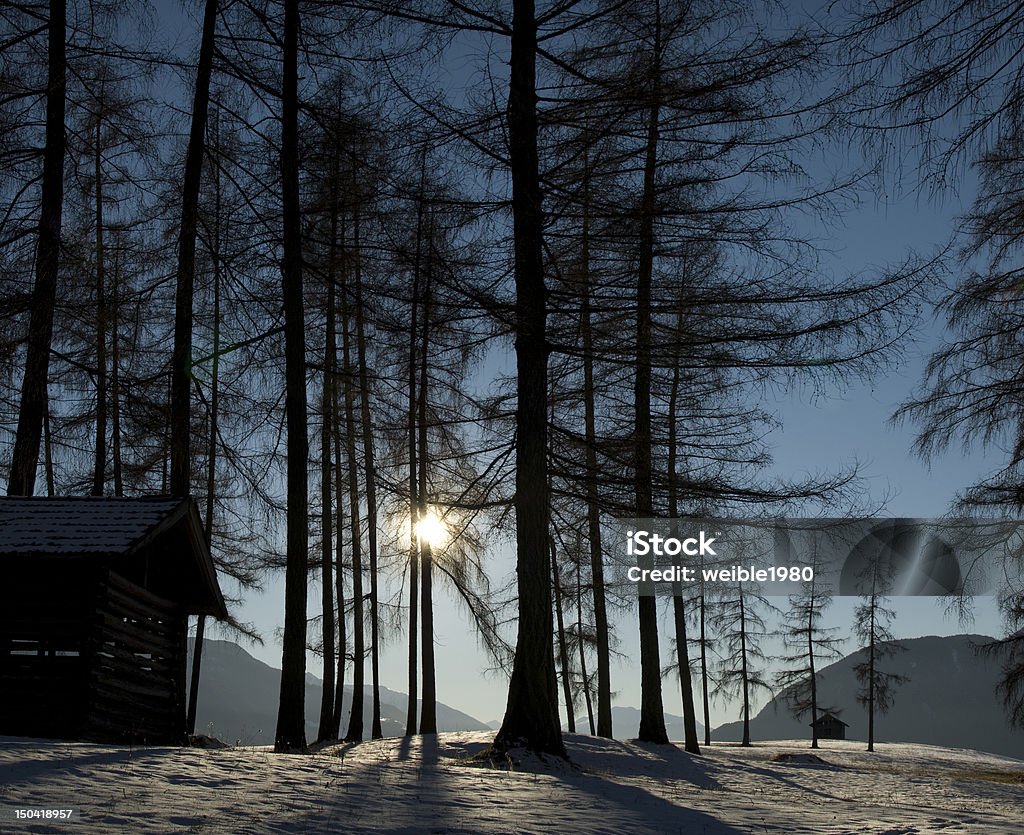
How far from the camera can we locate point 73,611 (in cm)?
1274

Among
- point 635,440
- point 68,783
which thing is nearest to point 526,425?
point 635,440

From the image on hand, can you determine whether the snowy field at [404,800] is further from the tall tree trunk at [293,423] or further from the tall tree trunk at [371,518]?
the tall tree trunk at [371,518]

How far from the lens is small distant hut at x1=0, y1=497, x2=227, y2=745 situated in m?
12.4

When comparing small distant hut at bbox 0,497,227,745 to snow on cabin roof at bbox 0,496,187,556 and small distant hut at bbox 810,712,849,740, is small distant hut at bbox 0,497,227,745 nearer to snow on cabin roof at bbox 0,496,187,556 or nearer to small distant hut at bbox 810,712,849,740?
snow on cabin roof at bbox 0,496,187,556

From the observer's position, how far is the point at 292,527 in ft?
43.1

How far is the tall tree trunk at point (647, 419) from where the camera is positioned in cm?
1181

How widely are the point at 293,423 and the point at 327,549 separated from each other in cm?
653

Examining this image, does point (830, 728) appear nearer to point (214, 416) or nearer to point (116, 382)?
point (214, 416)

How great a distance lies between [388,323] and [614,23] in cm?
532

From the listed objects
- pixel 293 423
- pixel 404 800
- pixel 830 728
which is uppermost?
pixel 293 423

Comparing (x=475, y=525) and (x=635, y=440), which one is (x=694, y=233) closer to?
(x=635, y=440)

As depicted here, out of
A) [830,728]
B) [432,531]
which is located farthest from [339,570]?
[830,728]

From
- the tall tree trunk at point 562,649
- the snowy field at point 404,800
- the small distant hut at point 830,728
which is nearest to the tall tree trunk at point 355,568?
the tall tree trunk at point 562,649

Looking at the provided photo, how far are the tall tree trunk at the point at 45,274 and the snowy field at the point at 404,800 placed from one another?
671cm
